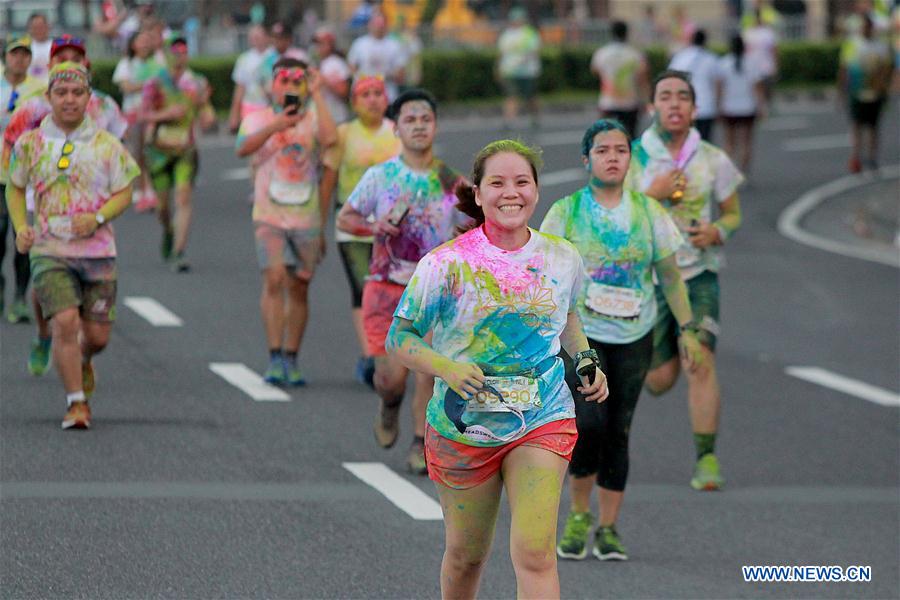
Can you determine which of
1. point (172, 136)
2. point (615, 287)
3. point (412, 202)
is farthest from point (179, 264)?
point (615, 287)

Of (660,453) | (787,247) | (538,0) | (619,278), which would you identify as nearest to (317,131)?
(660,453)

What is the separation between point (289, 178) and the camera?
1175 cm

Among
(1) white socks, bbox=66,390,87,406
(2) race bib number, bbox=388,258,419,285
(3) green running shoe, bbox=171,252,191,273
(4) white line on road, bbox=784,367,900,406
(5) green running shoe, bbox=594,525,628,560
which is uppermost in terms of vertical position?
(2) race bib number, bbox=388,258,419,285

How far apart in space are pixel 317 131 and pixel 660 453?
9.29 ft

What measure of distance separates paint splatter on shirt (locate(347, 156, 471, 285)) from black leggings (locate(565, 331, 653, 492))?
151 centimetres

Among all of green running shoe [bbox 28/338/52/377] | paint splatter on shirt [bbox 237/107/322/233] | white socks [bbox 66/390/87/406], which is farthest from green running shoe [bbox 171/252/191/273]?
white socks [bbox 66/390/87/406]

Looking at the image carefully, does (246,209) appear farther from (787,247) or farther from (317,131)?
(317,131)

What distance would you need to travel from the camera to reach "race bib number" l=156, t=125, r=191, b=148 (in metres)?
16.7

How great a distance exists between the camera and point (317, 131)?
1181 cm

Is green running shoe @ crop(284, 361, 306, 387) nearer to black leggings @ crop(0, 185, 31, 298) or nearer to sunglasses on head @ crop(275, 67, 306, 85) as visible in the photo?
sunglasses on head @ crop(275, 67, 306, 85)

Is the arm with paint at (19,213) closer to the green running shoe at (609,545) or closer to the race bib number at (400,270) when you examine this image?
the race bib number at (400,270)

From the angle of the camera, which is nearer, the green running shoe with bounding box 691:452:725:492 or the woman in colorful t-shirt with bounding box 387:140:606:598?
the woman in colorful t-shirt with bounding box 387:140:606:598

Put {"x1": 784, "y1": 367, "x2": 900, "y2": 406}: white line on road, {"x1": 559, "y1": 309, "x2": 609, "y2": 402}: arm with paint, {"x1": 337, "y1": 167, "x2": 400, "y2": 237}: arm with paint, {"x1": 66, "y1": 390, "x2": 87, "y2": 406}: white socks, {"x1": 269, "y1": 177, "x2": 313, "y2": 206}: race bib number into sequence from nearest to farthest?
{"x1": 559, "y1": 309, "x2": 609, "y2": 402}: arm with paint, {"x1": 337, "y1": 167, "x2": 400, "y2": 237}: arm with paint, {"x1": 66, "y1": 390, "x2": 87, "y2": 406}: white socks, {"x1": 269, "y1": 177, "x2": 313, "y2": 206}: race bib number, {"x1": 784, "y1": 367, "x2": 900, "y2": 406}: white line on road

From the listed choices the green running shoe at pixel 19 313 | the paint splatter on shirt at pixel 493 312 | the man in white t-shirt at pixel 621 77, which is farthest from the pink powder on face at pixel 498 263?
the man in white t-shirt at pixel 621 77
